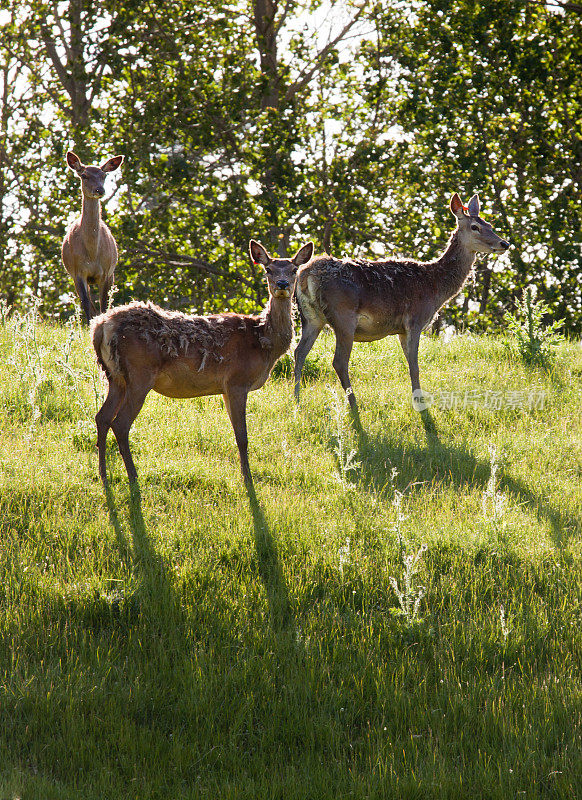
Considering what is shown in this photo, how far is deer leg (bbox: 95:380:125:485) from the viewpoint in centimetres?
715

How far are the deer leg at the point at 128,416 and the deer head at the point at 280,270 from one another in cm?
148

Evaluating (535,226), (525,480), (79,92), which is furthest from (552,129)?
(525,480)

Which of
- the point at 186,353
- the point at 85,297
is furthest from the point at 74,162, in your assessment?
the point at 186,353

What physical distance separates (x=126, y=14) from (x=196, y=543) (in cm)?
1367

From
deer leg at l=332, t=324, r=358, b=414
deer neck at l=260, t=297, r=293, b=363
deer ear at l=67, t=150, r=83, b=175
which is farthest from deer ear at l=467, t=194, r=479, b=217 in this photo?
deer ear at l=67, t=150, r=83, b=175

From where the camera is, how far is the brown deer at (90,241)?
38.3 ft

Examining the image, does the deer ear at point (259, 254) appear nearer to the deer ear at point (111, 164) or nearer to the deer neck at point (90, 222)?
the deer neck at point (90, 222)

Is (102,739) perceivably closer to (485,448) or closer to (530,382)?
(485,448)

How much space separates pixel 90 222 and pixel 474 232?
5.28 m

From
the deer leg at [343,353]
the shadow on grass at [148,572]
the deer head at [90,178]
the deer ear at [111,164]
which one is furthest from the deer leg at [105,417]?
the deer ear at [111,164]

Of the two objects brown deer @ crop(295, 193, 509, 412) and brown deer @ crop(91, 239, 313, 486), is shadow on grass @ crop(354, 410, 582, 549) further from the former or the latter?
brown deer @ crop(91, 239, 313, 486)

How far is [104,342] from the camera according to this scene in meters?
7.00

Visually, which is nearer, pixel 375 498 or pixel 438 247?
pixel 375 498

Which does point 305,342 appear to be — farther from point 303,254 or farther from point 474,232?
point 474,232
